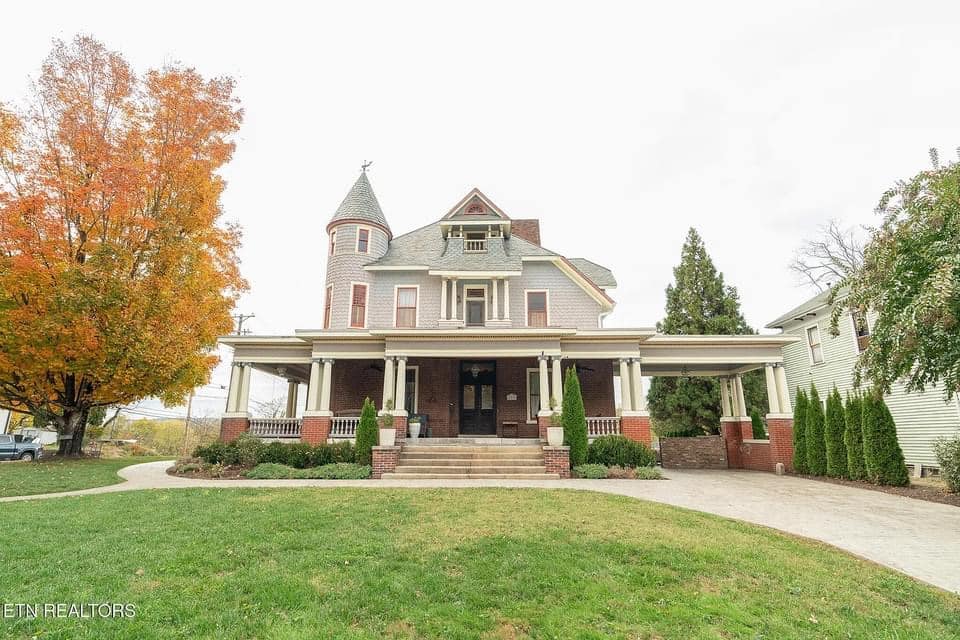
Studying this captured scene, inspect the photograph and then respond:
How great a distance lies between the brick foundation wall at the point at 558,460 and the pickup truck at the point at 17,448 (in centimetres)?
2171

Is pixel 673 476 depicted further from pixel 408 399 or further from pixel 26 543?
pixel 26 543

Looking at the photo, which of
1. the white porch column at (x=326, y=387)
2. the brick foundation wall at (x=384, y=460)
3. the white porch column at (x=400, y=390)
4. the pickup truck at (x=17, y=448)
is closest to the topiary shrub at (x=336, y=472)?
the brick foundation wall at (x=384, y=460)

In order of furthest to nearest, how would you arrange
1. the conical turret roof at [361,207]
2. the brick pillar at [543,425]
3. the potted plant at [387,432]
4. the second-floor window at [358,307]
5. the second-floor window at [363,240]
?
the conical turret roof at [361,207] → the second-floor window at [363,240] → the second-floor window at [358,307] → the brick pillar at [543,425] → the potted plant at [387,432]

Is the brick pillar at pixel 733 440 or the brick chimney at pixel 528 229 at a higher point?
the brick chimney at pixel 528 229

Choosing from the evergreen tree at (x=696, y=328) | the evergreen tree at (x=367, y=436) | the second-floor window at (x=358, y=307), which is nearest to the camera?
the evergreen tree at (x=367, y=436)

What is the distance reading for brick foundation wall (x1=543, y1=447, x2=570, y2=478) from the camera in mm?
11906

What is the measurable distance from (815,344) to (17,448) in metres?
36.3

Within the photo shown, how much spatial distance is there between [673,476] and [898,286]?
759 centimetres

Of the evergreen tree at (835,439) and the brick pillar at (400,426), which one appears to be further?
the brick pillar at (400,426)

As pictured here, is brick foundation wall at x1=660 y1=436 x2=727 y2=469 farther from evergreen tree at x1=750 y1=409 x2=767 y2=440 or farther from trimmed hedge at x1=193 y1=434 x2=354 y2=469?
trimmed hedge at x1=193 y1=434 x2=354 y2=469

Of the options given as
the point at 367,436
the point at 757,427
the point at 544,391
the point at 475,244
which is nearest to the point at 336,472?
Answer: the point at 367,436

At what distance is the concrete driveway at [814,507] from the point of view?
523 centimetres

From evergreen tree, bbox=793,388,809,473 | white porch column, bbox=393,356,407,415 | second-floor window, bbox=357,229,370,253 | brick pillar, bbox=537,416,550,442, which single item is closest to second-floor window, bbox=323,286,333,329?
second-floor window, bbox=357,229,370,253

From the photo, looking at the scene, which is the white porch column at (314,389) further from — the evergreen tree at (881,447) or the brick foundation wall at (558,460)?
the evergreen tree at (881,447)
